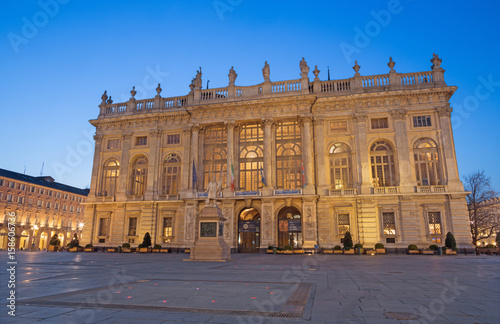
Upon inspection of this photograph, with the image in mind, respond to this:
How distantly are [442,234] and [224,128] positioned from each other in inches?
974

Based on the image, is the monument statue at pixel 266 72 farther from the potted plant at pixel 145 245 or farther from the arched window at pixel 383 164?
the potted plant at pixel 145 245

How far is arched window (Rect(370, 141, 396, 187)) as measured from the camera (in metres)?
34.6

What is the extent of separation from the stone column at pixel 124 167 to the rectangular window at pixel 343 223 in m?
24.8

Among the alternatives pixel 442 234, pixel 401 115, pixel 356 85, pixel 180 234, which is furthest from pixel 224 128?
pixel 442 234

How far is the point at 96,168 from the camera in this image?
139 ft

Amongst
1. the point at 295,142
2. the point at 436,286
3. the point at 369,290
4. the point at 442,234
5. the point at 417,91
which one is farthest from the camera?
the point at 295,142

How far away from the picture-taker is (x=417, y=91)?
113ft

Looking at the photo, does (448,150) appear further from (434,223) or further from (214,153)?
(214,153)

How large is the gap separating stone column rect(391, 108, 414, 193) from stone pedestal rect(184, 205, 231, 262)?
20565 mm

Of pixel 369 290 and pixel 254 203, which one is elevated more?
pixel 254 203

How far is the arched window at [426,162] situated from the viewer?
3388cm

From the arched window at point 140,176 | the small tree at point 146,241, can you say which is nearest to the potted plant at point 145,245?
the small tree at point 146,241

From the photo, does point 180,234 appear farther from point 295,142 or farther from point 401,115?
point 401,115

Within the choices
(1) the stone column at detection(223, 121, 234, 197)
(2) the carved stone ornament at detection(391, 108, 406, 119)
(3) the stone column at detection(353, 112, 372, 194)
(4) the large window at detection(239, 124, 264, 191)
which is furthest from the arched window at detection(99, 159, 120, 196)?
(2) the carved stone ornament at detection(391, 108, 406, 119)
